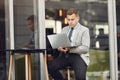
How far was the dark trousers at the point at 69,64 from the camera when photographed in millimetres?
6379

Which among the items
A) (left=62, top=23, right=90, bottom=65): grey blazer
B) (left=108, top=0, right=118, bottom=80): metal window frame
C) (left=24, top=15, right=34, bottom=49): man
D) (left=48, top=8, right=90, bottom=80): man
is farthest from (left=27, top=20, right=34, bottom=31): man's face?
(left=108, top=0, right=118, bottom=80): metal window frame

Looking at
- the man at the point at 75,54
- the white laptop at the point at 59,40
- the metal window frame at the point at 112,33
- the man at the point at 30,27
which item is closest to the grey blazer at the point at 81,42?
the man at the point at 75,54

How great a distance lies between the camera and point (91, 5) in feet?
24.8

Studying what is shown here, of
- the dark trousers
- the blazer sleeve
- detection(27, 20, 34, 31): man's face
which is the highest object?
detection(27, 20, 34, 31): man's face

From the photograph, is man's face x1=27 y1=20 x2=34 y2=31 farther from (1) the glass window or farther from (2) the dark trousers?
(2) the dark trousers

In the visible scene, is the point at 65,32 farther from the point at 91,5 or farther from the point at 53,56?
the point at 91,5

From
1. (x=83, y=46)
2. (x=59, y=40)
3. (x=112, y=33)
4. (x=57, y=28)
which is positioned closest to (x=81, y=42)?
(x=83, y=46)

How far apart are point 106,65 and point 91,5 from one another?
Answer: 1114 millimetres

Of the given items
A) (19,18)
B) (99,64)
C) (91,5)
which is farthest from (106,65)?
(19,18)

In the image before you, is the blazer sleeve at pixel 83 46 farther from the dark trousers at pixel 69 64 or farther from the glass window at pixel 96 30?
the glass window at pixel 96 30

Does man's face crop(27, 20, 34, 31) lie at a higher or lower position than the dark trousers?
higher

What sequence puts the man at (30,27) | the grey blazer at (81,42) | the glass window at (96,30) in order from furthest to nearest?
the glass window at (96,30) < the man at (30,27) < the grey blazer at (81,42)

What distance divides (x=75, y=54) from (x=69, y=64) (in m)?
0.19

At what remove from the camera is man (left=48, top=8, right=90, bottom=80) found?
21.0 ft
